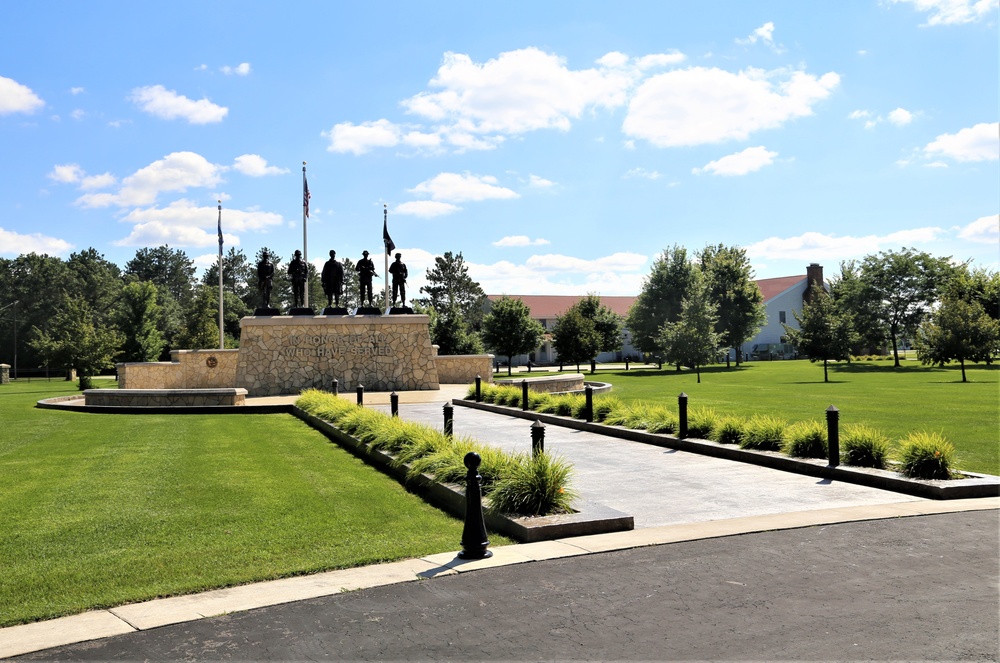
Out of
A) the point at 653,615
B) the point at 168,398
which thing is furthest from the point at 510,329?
the point at 653,615

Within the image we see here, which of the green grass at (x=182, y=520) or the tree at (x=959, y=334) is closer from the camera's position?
the green grass at (x=182, y=520)

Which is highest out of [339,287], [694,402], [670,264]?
[670,264]

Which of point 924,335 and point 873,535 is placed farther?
point 924,335

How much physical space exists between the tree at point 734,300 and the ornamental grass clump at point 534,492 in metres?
57.4

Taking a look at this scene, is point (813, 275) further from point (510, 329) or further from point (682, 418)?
point (682, 418)

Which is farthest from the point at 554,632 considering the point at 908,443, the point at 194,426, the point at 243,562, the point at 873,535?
the point at 194,426

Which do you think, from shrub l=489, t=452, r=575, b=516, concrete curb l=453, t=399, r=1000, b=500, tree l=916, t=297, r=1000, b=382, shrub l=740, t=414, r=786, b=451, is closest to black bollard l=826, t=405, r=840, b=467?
concrete curb l=453, t=399, r=1000, b=500

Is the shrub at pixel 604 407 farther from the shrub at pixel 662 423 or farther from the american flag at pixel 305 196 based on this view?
the american flag at pixel 305 196

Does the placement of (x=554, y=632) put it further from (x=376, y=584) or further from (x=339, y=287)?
(x=339, y=287)

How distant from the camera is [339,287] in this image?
30344mm

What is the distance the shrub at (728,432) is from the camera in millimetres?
13109

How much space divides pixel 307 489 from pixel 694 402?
1740 cm

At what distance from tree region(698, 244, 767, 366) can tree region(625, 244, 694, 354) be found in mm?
3157

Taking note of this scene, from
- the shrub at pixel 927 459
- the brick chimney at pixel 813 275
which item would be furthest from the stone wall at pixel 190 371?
the brick chimney at pixel 813 275
